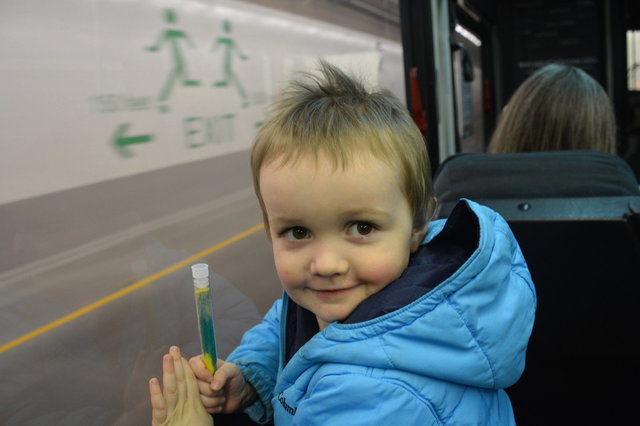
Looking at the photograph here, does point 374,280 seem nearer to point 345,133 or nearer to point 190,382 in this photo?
point 345,133

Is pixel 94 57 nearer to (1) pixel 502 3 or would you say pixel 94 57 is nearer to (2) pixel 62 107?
(2) pixel 62 107

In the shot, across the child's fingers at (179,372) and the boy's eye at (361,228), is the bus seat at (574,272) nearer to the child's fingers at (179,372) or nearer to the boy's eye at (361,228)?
the boy's eye at (361,228)

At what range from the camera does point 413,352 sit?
870mm

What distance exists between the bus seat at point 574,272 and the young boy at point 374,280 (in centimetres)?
64

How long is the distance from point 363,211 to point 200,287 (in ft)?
0.90

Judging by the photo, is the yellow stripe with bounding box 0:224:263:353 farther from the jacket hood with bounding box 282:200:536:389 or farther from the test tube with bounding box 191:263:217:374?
the jacket hood with bounding box 282:200:536:389

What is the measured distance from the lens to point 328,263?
928mm

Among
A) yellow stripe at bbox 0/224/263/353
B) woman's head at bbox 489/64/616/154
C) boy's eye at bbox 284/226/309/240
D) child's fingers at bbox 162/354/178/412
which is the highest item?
woman's head at bbox 489/64/616/154

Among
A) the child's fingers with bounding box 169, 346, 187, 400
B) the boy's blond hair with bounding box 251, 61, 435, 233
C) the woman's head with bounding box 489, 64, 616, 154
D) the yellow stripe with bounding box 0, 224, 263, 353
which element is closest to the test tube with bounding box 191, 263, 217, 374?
the child's fingers with bounding box 169, 346, 187, 400

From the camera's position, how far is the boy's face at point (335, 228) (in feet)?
3.01

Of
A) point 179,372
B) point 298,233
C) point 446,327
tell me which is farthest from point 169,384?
point 446,327

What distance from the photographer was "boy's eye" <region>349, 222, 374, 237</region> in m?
0.95

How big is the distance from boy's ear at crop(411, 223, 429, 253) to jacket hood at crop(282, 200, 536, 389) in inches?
3.5

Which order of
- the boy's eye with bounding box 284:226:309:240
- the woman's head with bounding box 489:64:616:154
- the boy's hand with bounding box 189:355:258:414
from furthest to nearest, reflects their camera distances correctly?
the woman's head with bounding box 489:64:616:154 < the boy's hand with bounding box 189:355:258:414 < the boy's eye with bounding box 284:226:309:240
